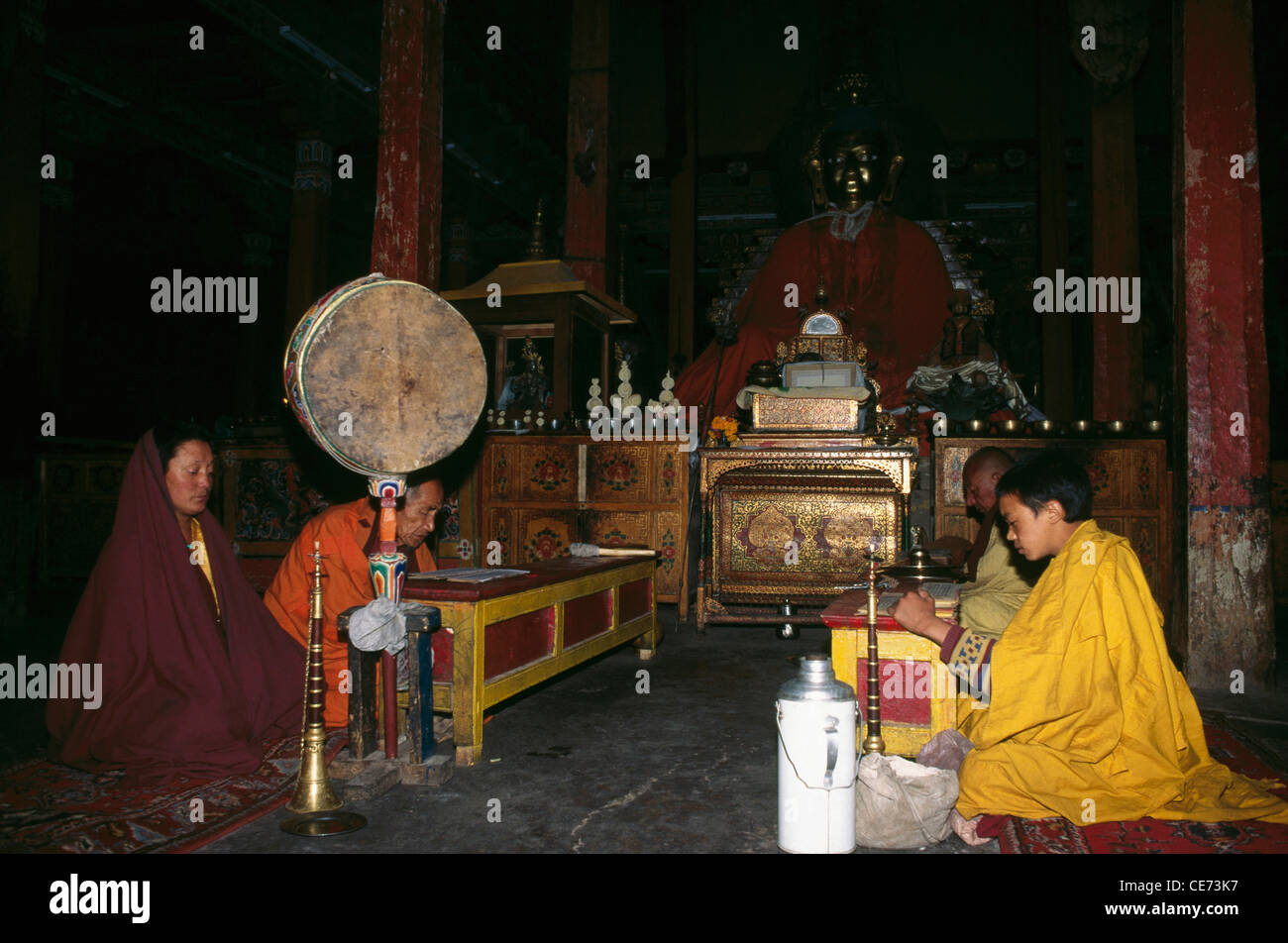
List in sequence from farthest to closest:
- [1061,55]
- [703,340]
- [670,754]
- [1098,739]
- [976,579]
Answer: [703,340] < [1061,55] < [976,579] < [670,754] < [1098,739]

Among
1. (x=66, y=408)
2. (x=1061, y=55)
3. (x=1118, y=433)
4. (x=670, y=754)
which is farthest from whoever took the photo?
(x=66, y=408)

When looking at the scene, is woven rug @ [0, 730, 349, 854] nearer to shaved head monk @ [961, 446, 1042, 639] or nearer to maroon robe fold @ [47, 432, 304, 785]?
maroon robe fold @ [47, 432, 304, 785]

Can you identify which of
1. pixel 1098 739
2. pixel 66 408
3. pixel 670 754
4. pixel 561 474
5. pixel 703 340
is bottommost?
pixel 670 754

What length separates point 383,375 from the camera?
339 cm

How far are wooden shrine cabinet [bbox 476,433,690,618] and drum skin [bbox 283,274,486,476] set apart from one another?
3.33 meters

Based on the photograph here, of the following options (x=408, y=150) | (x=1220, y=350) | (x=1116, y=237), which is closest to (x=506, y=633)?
(x=408, y=150)

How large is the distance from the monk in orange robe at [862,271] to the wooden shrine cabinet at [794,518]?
12.7 feet

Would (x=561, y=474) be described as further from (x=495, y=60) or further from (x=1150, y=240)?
(x=1150, y=240)

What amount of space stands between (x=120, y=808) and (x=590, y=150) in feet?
26.6

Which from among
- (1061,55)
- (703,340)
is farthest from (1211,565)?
(703,340)

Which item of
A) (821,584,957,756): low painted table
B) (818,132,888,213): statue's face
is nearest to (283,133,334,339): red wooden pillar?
(818,132,888,213): statue's face

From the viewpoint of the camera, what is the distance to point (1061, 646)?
2688 millimetres

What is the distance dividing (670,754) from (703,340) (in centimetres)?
1212

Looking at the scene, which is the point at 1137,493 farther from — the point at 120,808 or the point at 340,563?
the point at 120,808
